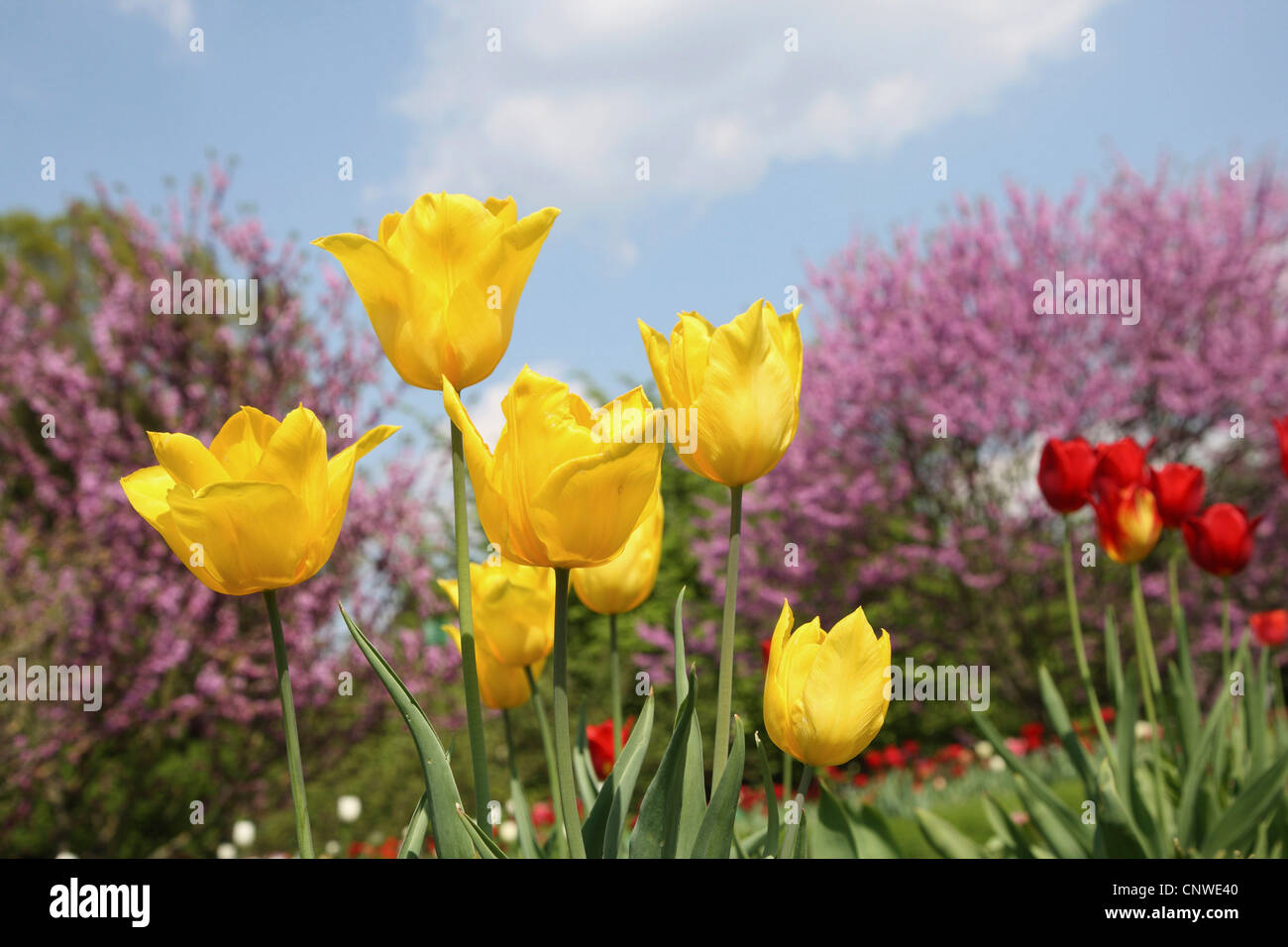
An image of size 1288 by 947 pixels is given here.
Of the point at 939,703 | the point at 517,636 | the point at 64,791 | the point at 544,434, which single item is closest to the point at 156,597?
the point at 64,791

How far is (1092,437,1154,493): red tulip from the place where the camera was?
2266mm

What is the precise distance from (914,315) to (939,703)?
3670 millimetres

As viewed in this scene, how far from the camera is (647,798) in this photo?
88 centimetres

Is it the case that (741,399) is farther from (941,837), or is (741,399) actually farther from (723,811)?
(941,837)

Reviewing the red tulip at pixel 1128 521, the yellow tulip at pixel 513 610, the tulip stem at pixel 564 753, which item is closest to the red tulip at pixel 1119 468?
the red tulip at pixel 1128 521

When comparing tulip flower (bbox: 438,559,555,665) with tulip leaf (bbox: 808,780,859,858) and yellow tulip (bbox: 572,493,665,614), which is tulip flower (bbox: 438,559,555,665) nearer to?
yellow tulip (bbox: 572,493,665,614)

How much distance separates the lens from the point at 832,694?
922 millimetres

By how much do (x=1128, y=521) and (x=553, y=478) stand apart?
1846mm

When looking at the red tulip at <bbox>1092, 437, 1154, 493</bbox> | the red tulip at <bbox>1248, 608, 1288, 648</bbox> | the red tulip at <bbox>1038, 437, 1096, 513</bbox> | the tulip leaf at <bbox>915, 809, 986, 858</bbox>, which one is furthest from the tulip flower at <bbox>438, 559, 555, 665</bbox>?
the red tulip at <bbox>1248, 608, 1288, 648</bbox>

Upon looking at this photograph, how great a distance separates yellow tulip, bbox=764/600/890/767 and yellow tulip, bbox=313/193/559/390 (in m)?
0.38

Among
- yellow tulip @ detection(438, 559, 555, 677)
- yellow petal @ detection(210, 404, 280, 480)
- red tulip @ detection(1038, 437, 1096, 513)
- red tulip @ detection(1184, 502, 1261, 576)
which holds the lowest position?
red tulip @ detection(1184, 502, 1261, 576)

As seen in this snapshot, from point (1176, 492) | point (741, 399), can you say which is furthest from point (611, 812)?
point (1176, 492)

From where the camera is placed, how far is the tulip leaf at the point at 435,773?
788 mm

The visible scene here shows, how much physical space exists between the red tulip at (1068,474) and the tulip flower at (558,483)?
164 cm
